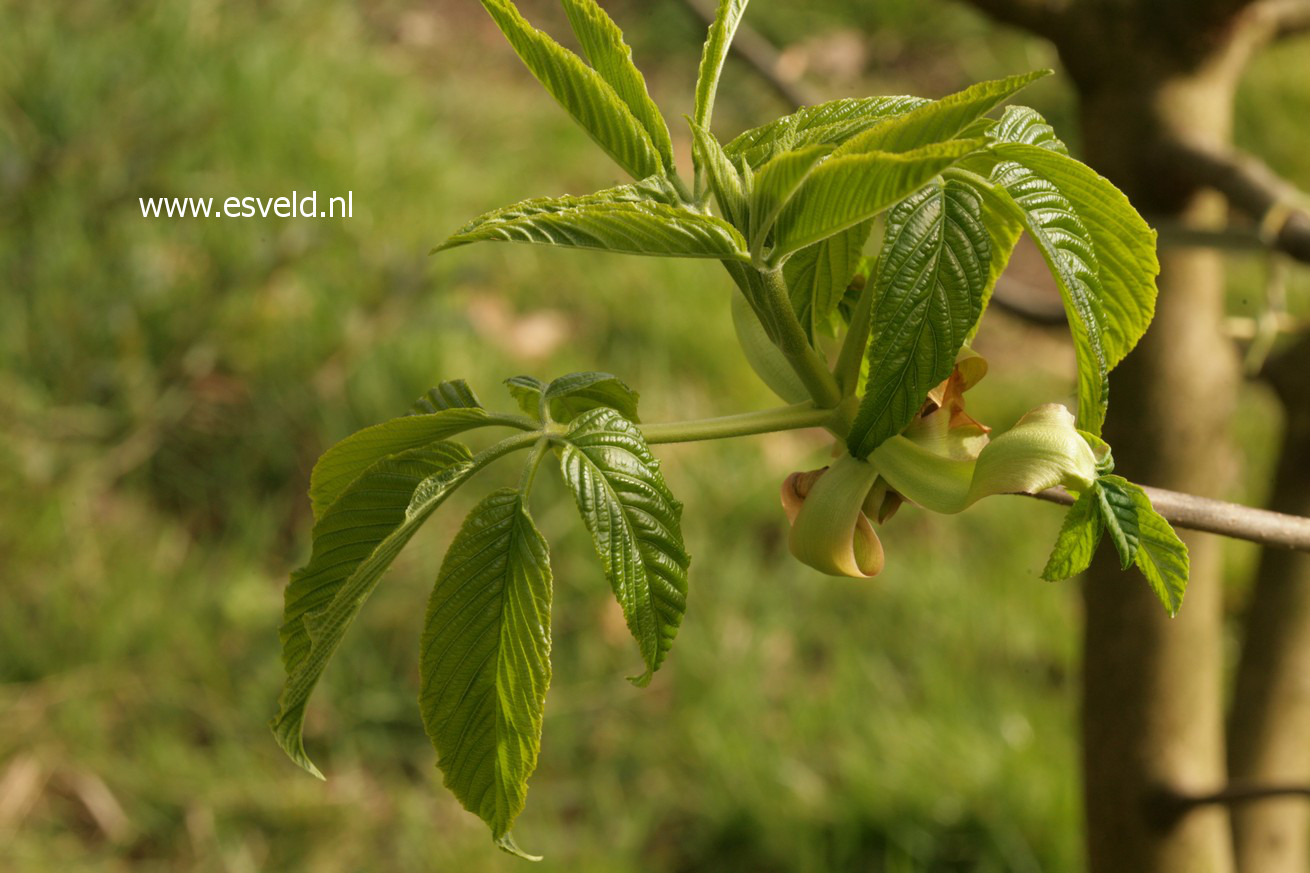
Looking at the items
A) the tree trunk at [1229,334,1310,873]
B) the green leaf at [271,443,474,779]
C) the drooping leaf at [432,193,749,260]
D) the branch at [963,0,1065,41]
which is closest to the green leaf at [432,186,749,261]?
the drooping leaf at [432,193,749,260]

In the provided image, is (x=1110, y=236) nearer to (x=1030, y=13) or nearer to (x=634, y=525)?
(x=634, y=525)

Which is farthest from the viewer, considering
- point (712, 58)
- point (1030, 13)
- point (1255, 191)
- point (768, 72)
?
point (768, 72)

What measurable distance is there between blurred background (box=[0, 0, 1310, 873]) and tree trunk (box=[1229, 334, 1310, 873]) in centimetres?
56

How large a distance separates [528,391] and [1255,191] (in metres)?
0.58

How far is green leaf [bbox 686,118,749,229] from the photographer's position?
1.66 ft

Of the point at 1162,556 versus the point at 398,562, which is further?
the point at 398,562

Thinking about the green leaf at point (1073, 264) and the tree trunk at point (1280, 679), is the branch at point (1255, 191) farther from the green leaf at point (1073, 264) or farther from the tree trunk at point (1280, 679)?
the green leaf at point (1073, 264)

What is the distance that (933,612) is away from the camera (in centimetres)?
219

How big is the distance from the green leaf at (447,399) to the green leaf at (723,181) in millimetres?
143

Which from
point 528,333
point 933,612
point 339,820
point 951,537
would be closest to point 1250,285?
point 951,537

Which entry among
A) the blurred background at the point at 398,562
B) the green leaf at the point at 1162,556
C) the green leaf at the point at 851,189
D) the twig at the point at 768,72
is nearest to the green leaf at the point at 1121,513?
the green leaf at the point at 1162,556

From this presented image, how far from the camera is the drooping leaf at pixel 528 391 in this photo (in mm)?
589

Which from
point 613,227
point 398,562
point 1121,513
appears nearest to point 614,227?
point 613,227

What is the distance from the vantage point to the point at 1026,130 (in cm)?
54
